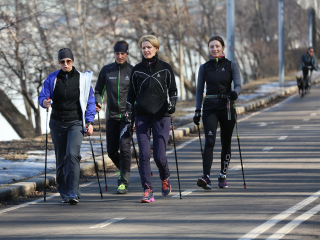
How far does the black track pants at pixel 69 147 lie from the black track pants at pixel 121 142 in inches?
30.8

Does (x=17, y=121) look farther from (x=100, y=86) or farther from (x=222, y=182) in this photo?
(x=222, y=182)

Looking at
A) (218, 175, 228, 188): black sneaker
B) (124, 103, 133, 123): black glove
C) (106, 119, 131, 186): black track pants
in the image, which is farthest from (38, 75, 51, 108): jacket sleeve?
(218, 175, 228, 188): black sneaker

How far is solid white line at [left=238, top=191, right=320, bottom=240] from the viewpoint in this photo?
18.0ft

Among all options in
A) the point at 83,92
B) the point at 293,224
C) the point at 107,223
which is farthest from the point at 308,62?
the point at 107,223

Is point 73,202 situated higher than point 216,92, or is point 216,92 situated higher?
point 216,92

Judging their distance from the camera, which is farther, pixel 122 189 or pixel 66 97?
pixel 122 189

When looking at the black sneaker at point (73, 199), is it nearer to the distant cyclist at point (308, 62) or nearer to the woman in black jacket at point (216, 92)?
the woman in black jacket at point (216, 92)

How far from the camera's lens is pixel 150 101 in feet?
24.2

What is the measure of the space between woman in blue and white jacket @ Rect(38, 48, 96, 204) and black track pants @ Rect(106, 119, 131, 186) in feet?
2.34

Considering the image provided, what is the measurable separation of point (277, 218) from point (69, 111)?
117 inches

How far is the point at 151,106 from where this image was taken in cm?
737

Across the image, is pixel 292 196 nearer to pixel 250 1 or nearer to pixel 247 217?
pixel 247 217

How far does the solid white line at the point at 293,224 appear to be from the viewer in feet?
17.8

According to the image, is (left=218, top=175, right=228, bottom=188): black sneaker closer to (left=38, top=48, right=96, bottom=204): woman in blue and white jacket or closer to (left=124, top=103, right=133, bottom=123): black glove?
(left=124, top=103, right=133, bottom=123): black glove
